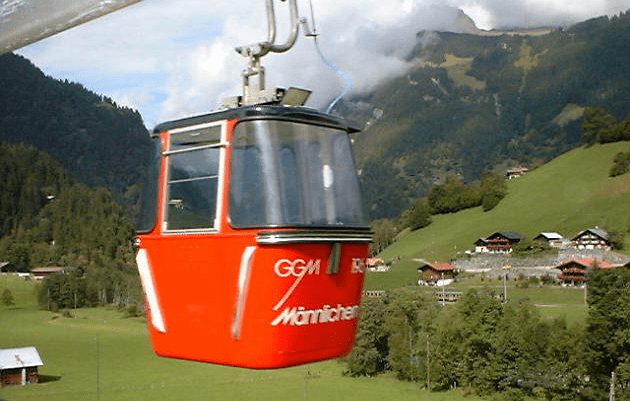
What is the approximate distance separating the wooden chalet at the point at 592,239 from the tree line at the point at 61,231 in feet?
172

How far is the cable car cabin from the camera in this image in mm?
3074

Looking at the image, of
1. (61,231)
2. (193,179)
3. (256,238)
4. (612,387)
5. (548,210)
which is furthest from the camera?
(61,231)

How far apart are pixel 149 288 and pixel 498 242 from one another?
94.1m

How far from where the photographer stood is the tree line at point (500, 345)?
127 feet

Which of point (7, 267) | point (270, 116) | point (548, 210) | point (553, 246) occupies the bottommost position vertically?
point (7, 267)

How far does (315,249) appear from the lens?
313 cm

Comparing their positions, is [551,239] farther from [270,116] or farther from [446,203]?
[270,116]

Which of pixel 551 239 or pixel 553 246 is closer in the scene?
pixel 553 246

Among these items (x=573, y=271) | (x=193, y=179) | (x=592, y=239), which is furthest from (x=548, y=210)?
(x=193, y=179)

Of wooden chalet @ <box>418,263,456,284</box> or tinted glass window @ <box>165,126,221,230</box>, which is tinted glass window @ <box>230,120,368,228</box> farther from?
wooden chalet @ <box>418,263,456,284</box>

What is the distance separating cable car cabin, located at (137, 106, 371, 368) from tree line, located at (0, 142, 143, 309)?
69175mm

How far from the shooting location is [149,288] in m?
3.61

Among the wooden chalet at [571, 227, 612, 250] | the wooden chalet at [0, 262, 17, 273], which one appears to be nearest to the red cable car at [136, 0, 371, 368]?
the wooden chalet at [571, 227, 612, 250]

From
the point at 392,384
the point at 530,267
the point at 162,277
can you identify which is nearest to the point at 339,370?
the point at 392,384
